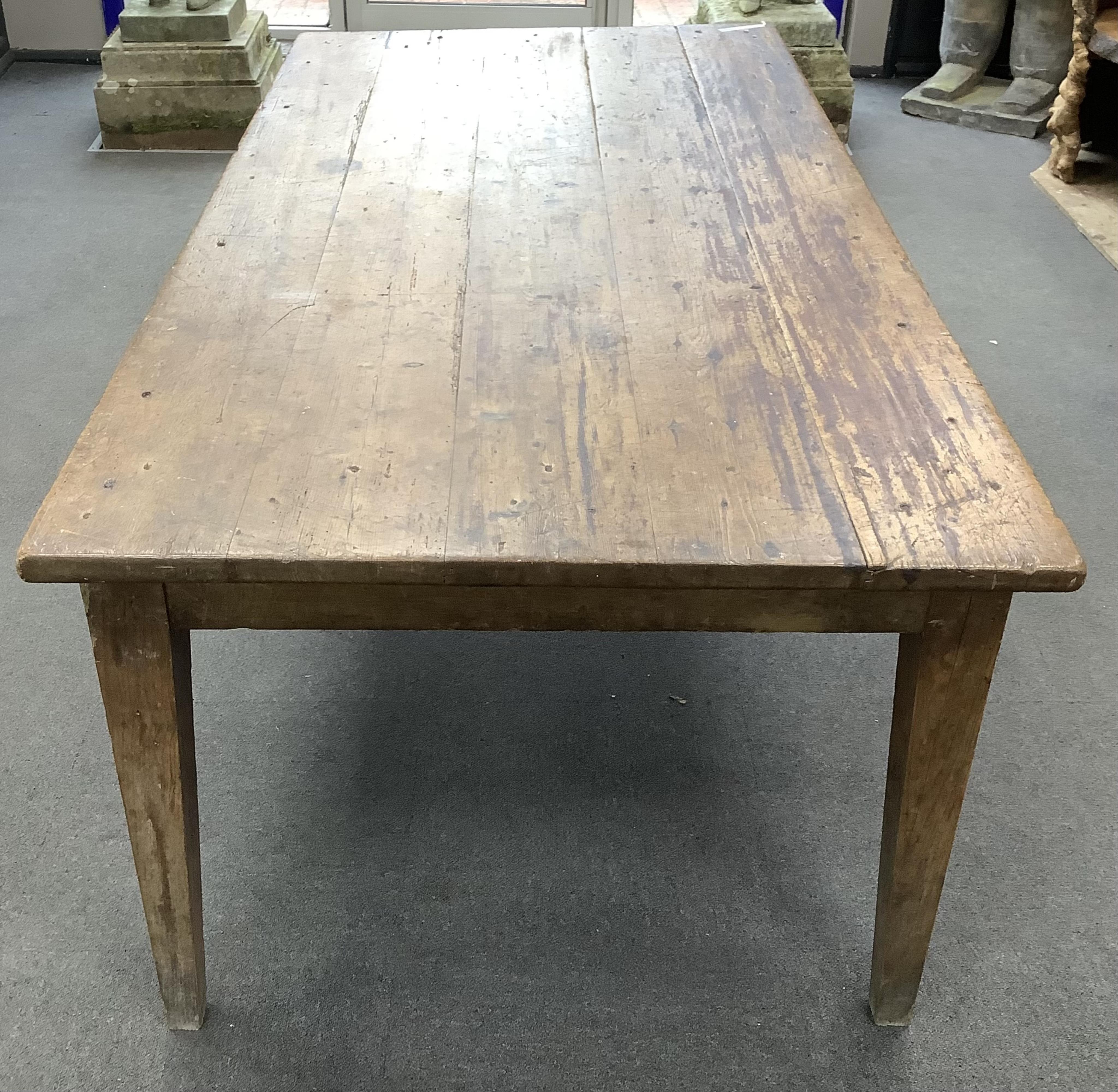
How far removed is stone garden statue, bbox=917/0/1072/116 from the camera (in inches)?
143

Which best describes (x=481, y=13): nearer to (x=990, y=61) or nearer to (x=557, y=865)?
(x=990, y=61)

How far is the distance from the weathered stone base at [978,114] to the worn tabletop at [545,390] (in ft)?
7.16

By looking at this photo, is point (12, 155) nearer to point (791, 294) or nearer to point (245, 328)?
point (245, 328)

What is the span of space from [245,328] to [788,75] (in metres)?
1.26

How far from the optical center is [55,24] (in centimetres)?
406

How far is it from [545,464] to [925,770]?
439mm

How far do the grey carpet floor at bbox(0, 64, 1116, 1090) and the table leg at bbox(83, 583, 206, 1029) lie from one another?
0.11m

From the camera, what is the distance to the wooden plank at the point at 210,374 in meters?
0.99

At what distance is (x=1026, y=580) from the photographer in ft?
3.14

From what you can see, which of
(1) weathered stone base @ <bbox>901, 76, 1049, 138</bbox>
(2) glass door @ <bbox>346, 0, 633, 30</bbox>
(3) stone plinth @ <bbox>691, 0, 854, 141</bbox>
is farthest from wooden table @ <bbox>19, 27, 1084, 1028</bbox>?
(2) glass door @ <bbox>346, 0, 633, 30</bbox>

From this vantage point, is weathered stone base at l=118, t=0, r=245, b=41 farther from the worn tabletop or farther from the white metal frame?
the worn tabletop

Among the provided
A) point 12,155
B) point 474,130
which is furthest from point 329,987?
point 12,155

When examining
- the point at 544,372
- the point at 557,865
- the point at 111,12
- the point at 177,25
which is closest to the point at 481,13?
the point at 177,25

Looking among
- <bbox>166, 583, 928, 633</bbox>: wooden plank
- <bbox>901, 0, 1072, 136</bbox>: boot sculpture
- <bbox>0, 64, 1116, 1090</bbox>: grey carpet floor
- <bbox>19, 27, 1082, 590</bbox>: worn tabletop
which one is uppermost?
<bbox>19, 27, 1082, 590</bbox>: worn tabletop
